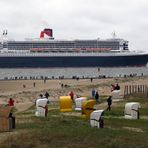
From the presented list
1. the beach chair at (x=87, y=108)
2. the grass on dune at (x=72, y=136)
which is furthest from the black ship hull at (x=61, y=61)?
the grass on dune at (x=72, y=136)

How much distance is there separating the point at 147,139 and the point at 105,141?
5.10 feet

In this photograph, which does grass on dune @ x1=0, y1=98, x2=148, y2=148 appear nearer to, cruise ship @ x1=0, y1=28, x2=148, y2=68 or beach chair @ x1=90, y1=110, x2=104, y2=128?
beach chair @ x1=90, y1=110, x2=104, y2=128

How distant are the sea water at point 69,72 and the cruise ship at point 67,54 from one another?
1580 mm

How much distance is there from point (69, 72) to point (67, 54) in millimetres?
6581

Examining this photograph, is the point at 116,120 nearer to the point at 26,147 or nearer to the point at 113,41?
the point at 26,147

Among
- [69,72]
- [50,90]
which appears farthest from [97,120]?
[69,72]

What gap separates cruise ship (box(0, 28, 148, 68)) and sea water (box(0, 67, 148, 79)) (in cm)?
158

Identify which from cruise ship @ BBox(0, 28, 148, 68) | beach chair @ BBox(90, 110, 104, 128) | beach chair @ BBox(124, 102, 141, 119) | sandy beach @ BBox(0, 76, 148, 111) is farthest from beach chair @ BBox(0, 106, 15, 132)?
cruise ship @ BBox(0, 28, 148, 68)

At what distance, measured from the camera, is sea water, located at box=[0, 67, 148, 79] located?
12288 centimetres

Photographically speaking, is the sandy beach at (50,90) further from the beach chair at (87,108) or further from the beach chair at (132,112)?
the beach chair at (87,108)

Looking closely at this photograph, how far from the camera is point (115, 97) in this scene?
129 ft

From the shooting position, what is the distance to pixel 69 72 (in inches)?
4934

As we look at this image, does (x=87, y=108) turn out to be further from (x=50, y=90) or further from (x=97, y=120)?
(x=50, y=90)

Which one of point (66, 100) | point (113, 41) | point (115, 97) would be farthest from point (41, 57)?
point (66, 100)
